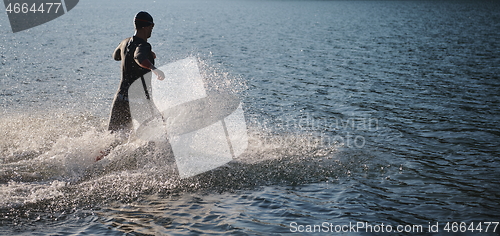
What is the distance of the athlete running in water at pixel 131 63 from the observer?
7.73 m

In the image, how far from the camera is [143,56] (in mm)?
7637

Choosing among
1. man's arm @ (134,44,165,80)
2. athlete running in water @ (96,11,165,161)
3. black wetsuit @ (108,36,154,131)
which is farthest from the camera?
black wetsuit @ (108,36,154,131)

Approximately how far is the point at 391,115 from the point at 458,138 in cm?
250

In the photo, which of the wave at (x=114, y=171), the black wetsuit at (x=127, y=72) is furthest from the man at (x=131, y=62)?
the wave at (x=114, y=171)

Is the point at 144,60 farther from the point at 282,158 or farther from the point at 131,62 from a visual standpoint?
the point at 282,158

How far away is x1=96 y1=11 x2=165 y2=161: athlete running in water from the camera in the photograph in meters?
7.73

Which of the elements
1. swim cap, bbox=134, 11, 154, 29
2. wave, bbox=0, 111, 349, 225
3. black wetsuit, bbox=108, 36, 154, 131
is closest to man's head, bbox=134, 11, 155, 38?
swim cap, bbox=134, 11, 154, 29

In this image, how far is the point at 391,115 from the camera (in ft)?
44.2

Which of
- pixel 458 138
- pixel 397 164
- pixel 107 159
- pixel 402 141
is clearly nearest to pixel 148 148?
pixel 107 159

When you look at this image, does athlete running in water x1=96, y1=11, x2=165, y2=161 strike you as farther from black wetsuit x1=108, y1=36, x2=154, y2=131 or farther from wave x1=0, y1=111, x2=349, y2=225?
wave x1=0, y1=111, x2=349, y2=225

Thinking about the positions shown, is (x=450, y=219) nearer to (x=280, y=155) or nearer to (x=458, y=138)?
(x=280, y=155)

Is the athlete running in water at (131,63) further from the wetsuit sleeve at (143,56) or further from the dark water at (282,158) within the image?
the dark water at (282,158)

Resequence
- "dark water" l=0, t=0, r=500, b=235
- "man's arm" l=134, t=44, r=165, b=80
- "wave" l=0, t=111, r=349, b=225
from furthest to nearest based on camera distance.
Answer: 1. "man's arm" l=134, t=44, r=165, b=80
2. "wave" l=0, t=111, r=349, b=225
3. "dark water" l=0, t=0, r=500, b=235

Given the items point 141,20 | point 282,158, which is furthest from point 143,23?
point 282,158
